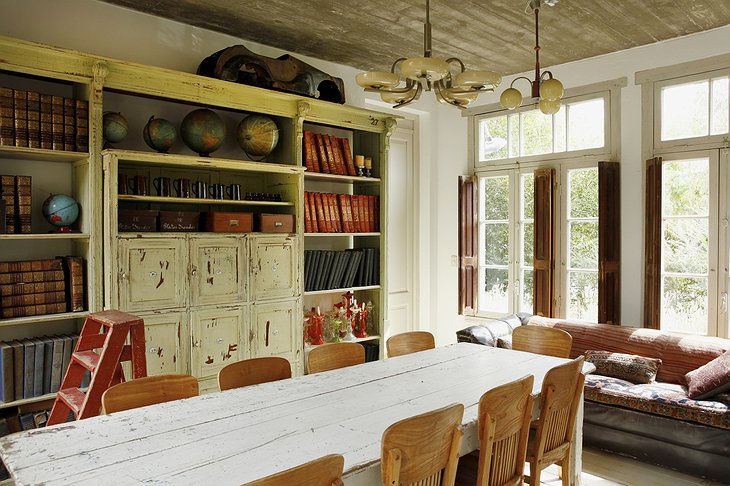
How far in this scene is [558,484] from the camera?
3375 mm

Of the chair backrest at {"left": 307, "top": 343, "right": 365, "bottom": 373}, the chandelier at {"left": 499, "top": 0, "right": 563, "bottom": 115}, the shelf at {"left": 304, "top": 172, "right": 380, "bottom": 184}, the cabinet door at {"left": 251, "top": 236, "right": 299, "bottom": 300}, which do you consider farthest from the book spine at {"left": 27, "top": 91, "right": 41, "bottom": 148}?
the chandelier at {"left": 499, "top": 0, "right": 563, "bottom": 115}

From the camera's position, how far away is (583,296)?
5.29 meters

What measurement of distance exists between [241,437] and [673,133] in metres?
4.47

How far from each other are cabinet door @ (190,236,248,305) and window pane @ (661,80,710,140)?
12.2 ft

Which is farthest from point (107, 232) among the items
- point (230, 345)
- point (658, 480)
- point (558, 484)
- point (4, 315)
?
point (658, 480)

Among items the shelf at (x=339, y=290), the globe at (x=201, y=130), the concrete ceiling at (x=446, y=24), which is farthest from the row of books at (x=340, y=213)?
the concrete ceiling at (x=446, y=24)

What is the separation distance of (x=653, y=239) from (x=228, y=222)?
357 cm

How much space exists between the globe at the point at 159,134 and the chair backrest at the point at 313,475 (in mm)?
2925

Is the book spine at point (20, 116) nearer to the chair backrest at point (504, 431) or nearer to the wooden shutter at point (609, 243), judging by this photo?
the chair backrest at point (504, 431)

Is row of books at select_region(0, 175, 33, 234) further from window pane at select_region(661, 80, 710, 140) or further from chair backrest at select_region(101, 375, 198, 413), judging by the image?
window pane at select_region(661, 80, 710, 140)

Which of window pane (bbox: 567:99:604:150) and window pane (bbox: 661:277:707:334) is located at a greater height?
window pane (bbox: 567:99:604:150)

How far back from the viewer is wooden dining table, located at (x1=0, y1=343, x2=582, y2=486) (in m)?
1.65

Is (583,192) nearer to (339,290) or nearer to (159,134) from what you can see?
(339,290)

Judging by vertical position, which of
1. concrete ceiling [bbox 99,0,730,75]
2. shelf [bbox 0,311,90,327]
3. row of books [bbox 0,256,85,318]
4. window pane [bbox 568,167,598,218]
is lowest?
shelf [bbox 0,311,90,327]
